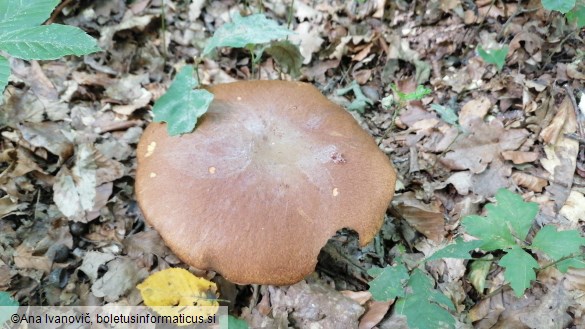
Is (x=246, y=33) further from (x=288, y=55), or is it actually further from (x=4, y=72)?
(x=4, y=72)

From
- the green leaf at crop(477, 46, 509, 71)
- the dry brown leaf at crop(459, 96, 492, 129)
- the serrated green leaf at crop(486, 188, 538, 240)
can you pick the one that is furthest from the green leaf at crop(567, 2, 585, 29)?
the serrated green leaf at crop(486, 188, 538, 240)

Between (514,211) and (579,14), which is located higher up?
(579,14)

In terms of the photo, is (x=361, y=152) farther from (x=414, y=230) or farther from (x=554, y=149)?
(x=554, y=149)

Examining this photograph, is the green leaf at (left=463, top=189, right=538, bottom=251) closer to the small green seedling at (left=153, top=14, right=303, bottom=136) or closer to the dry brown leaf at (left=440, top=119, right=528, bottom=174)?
the dry brown leaf at (left=440, top=119, right=528, bottom=174)

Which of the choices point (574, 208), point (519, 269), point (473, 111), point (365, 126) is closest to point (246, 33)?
point (365, 126)

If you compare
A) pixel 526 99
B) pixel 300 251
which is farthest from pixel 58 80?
pixel 526 99
